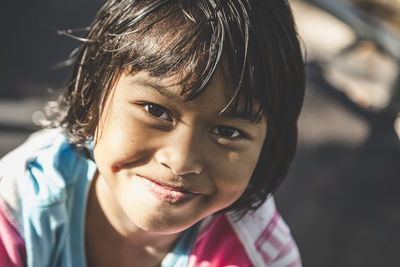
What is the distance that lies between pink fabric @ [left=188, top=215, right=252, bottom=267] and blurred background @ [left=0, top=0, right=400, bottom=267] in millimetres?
525

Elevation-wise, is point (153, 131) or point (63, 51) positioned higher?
point (63, 51)

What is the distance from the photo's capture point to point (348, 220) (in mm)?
1385

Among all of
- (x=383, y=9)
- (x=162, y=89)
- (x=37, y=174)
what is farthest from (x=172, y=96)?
(x=383, y=9)

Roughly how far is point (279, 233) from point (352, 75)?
1.92m

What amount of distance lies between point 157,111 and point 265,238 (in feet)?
1.14

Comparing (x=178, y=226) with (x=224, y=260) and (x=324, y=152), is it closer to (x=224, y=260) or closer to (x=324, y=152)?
(x=224, y=260)

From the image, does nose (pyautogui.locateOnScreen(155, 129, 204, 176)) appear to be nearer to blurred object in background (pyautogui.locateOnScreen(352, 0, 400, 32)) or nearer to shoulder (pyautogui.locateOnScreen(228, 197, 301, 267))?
shoulder (pyautogui.locateOnScreen(228, 197, 301, 267))

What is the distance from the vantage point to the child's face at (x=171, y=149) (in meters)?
0.58

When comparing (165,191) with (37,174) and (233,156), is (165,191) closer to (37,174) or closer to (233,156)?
(233,156)

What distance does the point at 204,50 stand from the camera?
0.57m

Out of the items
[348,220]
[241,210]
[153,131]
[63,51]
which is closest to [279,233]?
[241,210]

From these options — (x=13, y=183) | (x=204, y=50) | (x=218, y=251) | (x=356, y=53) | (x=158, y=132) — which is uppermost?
(x=356, y=53)

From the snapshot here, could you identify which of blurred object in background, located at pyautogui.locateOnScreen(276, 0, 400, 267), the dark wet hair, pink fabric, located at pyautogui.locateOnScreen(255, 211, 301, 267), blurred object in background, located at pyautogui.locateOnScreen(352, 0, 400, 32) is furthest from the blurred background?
blurred object in background, located at pyautogui.locateOnScreen(352, 0, 400, 32)

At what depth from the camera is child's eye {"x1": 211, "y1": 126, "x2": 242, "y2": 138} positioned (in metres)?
0.61
